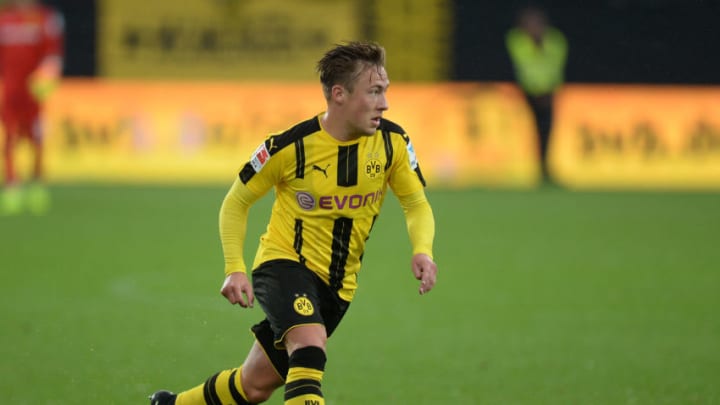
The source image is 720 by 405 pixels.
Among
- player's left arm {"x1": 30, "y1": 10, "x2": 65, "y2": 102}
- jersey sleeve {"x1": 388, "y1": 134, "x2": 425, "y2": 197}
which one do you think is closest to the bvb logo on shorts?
jersey sleeve {"x1": 388, "y1": 134, "x2": 425, "y2": 197}

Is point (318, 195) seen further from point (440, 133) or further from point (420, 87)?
point (420, 87)

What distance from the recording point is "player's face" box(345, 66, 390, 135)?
15.4 ft

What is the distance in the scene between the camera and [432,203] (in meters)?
16.1

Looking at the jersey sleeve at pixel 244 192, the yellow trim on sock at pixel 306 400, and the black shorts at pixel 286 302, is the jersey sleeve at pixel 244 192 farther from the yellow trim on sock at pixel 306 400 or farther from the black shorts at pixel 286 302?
the yellow trim on sock at pixel 306 400

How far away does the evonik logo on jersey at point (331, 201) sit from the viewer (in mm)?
4828

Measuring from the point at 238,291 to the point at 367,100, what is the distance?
0.92 meters

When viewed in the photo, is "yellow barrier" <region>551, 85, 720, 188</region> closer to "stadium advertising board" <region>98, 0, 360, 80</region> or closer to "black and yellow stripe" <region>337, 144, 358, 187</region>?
"stadium advertising board" <region>98, 0, 360, 80</region>

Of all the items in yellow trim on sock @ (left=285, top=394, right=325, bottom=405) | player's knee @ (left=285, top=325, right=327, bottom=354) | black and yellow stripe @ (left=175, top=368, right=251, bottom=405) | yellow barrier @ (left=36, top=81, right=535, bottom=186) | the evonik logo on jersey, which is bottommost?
yellow barrier @ (left=36, top=81, right=535, bottom=186)

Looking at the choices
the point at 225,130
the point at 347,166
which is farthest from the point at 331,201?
the point at 225,130

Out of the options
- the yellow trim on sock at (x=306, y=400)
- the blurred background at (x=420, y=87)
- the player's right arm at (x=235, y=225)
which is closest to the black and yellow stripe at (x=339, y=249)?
the player's right arm at (x=235, y=225)

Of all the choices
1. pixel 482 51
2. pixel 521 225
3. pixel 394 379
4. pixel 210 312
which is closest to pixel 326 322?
pixel 394 379

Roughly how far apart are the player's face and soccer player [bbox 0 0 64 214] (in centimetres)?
1126

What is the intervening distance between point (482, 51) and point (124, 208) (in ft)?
23.0

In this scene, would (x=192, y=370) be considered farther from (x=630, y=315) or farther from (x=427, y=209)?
(x=630, y=315)
